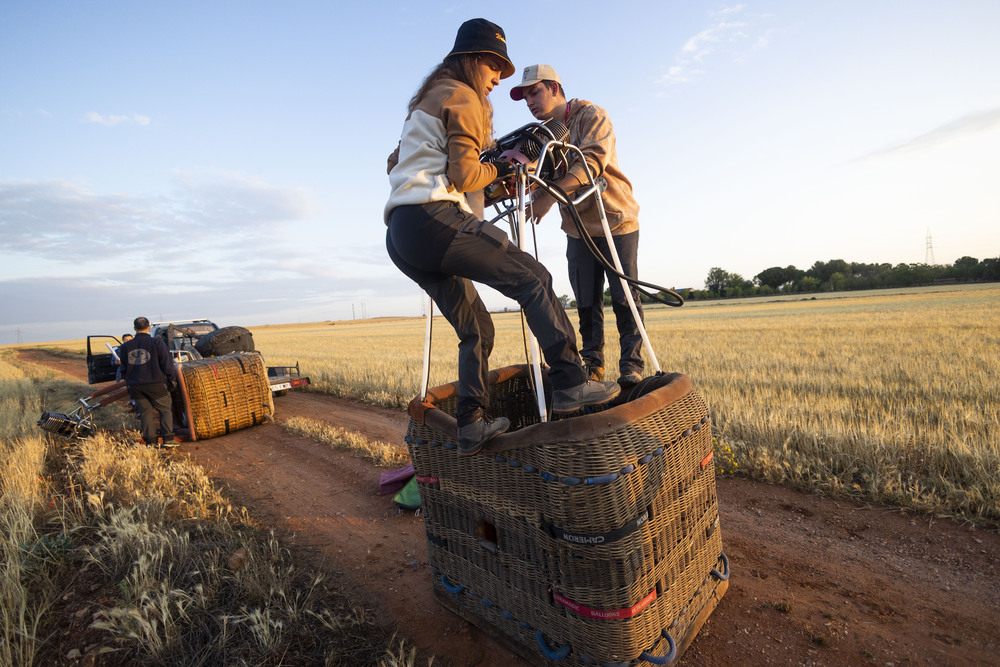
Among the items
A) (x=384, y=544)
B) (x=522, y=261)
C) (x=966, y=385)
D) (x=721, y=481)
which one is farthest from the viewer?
(x=966, y=385)

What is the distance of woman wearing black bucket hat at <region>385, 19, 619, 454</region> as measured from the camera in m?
2.29

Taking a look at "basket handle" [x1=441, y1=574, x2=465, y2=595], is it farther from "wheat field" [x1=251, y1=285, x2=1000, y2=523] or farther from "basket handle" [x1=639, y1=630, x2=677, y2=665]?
"wheat field" [x1=251, y1=285, x2=1000, y2=523]

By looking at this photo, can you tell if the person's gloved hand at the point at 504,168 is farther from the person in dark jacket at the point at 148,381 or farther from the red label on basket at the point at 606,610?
the person in dark jacket at the point at 148,381

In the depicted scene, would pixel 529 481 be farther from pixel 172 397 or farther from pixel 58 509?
pixel 172 397

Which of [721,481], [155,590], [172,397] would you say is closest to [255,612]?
[155,590]

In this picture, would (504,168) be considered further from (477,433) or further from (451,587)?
(451,587)

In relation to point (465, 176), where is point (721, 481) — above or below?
below

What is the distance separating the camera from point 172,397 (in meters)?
8.46

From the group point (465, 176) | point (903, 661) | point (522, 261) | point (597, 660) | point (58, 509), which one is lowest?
point (903, 661)

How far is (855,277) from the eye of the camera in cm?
7944

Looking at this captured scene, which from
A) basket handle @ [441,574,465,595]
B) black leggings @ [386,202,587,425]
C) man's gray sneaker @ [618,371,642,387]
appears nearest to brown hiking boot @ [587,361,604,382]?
man's gray sneaker @ [618,371,642,387]

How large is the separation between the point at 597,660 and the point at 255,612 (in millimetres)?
1733

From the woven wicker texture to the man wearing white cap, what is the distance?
20.8 feet

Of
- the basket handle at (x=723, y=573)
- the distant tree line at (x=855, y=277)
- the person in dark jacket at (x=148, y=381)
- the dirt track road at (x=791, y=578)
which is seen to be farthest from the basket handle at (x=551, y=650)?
the distant tree line at (x=855, y=277)
